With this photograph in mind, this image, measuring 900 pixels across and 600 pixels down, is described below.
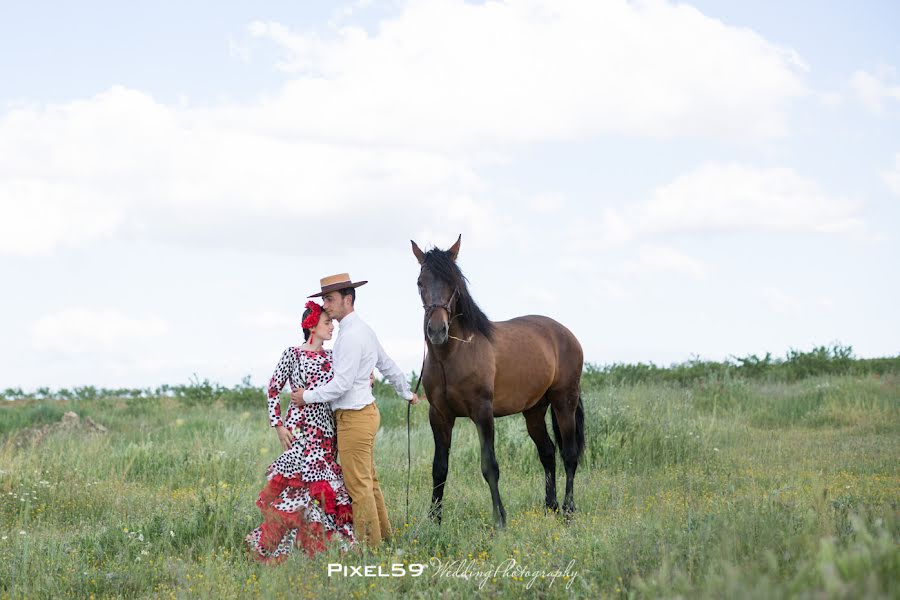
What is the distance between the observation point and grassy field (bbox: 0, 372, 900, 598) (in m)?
5.17

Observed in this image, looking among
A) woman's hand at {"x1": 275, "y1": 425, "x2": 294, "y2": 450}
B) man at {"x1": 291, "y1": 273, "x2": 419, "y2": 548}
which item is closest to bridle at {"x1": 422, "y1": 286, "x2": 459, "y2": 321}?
man at {"x1": 291, "y1": 273, "x2": 419, "y2": 548}

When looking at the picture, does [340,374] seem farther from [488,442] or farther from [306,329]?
[488,442]

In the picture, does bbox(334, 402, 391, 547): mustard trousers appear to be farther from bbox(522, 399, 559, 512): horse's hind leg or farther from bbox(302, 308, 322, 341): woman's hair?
bbox(522, 399, 559, 512): horse's hind leg

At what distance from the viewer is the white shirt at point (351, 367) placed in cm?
631

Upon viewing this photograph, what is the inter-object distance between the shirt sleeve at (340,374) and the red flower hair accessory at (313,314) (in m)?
0.37

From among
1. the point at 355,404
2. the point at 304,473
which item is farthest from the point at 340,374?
the point at 304,473

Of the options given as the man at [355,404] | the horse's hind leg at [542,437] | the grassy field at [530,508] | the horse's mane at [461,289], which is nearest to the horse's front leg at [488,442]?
the grassy field at [530,508]

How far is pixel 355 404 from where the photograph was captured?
254 inches

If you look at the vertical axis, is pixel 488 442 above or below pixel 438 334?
below

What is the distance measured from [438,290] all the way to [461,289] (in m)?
0.37

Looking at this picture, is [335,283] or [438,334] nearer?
[335,283]

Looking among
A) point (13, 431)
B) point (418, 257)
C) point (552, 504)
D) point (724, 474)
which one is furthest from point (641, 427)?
point (13, 431)

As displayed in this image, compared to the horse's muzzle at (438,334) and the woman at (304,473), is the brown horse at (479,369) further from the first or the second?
the woman at (304,473)

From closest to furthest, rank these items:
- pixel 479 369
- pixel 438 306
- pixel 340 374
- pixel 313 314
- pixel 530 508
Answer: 1. pixel 340 374
2. pixel 313 314
3. pixel 438 306
4. pixel 479 369
5. pixel 530 508
